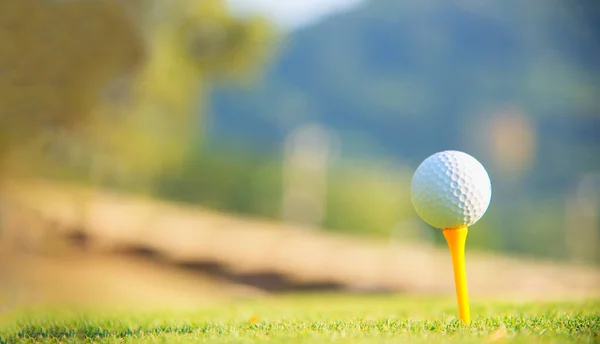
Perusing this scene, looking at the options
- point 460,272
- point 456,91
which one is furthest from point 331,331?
point 456,91

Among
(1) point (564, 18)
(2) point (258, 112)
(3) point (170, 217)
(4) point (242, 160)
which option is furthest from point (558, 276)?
(1) point (564, 18)

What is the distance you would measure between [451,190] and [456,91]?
72370mm

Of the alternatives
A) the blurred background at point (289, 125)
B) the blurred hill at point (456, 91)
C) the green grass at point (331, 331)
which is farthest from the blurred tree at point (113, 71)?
the blurred hill at point (456, 91)

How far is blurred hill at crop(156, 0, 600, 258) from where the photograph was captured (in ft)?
198

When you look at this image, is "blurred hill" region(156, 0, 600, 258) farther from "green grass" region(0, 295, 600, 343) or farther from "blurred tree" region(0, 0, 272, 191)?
"green grass" region(0, 295, 600, 343)

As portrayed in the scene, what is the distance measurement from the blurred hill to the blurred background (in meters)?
0.26

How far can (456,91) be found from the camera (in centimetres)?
7238

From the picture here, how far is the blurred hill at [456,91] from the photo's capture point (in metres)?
60.4

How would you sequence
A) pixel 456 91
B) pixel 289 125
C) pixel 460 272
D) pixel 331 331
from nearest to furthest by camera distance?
pixel 331 331, pixel 460 272, pixel 289 125, pixel 456 91

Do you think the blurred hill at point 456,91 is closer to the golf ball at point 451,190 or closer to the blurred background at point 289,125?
the blurred background at point 289,125

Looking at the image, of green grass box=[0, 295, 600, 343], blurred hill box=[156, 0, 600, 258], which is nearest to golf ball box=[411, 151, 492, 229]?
green grass box=[0, 295, 600, 343]

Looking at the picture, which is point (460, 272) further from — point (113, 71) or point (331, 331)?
point (113, 71)

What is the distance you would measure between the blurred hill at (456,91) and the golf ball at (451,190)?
52.3m

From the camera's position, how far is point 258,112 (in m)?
59.6
